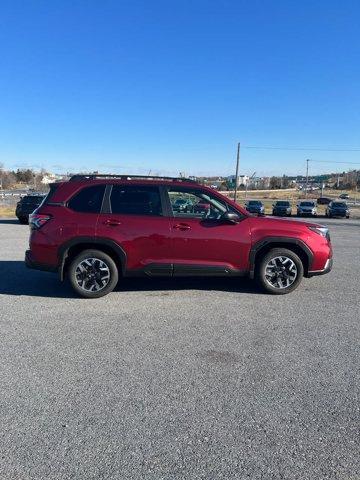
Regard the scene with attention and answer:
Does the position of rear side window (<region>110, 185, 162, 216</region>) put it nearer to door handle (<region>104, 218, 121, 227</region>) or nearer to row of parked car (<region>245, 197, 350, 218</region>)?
door handle (<region>104, 218, 121, 227</region>)

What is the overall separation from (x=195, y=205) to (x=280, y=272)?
5.63 ft

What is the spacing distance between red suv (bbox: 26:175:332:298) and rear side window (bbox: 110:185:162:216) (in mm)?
15

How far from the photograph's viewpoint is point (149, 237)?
6520 millimetres

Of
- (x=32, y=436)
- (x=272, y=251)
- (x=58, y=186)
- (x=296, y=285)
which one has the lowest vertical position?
(x=32, y=436)

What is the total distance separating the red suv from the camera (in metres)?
6.51

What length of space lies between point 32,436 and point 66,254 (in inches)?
150

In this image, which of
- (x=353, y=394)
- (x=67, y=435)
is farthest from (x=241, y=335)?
(x=67, y=435)

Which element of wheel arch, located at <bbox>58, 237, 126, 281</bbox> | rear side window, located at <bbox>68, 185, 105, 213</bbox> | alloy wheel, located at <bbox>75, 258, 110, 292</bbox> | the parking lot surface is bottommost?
the parking lot surface

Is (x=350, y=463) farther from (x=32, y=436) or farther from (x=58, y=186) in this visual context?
(x=58, y=186)

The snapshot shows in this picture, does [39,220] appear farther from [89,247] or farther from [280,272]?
[280,272]

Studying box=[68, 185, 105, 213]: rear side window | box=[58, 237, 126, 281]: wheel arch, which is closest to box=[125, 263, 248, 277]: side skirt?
box=[58, 237, 126, 281]: wheel arch

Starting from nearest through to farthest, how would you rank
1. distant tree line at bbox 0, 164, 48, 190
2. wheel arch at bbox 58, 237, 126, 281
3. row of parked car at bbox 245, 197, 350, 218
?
wheel arch at bbox 58, 237, 126, 281, row of parked car at bbox 245, 197, 350, 218, distant tree line at bbox 0, 164, 48, 190

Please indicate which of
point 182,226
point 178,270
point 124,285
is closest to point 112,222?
point 182,226

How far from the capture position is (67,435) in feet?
9.80
